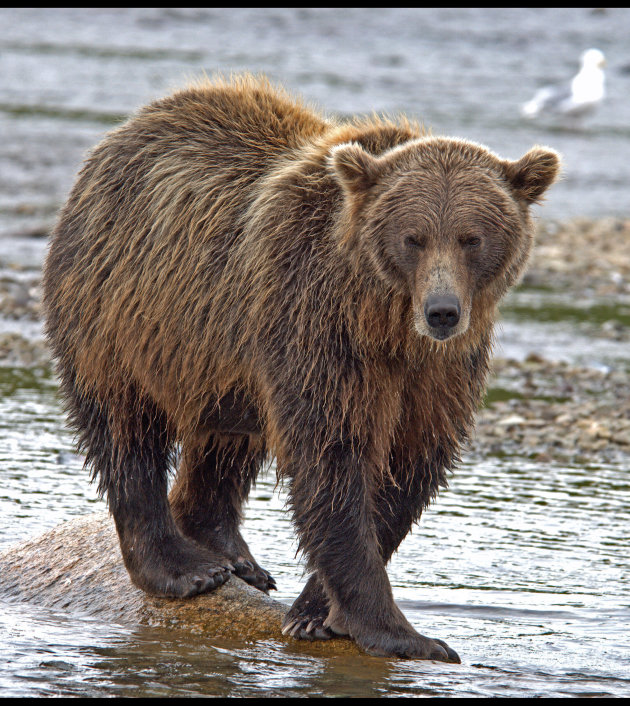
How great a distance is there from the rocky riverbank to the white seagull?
9.08 meters

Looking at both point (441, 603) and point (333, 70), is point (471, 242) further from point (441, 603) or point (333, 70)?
point (333, 70)

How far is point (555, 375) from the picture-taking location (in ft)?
34.0

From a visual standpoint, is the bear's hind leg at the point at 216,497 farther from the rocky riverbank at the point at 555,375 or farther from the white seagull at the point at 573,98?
the white seagull at the point at 573,98

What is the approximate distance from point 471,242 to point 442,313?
0.36m

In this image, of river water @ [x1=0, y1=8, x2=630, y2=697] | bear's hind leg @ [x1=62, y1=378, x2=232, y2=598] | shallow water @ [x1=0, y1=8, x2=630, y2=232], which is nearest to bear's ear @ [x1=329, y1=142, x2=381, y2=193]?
river water @ [x1=0, y1=8, x2=630, y2=697]

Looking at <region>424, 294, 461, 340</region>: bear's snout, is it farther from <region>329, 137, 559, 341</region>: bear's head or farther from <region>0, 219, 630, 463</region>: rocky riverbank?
<region>0, 219, 630, 463</region>: rocky riverbank

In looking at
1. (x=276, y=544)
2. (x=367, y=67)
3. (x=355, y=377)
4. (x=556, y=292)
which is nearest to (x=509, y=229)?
(x=355, y=377)

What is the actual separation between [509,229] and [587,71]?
68.0ft

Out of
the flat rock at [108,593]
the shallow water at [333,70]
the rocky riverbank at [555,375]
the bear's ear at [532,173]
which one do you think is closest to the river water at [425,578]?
the flat rock at [108,593]

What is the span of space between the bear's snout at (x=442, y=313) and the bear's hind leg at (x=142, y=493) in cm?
162

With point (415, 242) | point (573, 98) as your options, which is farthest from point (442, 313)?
point (573, 98)

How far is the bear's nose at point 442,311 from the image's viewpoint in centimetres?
457

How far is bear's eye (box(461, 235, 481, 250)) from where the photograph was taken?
4770 mm

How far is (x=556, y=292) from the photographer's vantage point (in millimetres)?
13383
